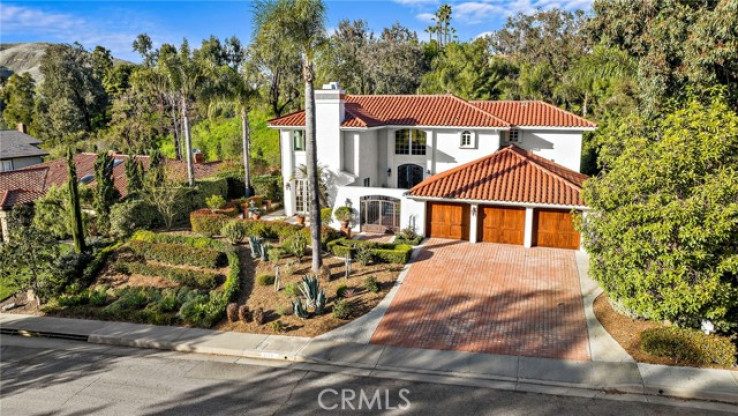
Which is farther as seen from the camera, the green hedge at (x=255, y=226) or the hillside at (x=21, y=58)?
the hillside at (x=21, y=58)

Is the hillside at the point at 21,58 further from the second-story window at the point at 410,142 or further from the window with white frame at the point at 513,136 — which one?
the window with white frame at the point at 513,136

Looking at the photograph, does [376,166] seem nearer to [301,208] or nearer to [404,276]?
[301,208]

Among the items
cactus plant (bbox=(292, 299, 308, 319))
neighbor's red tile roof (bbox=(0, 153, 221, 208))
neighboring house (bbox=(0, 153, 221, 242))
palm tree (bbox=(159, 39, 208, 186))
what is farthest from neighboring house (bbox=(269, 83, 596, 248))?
neighboring house (bbox=(0, 153, 221, 242))

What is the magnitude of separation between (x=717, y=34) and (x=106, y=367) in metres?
23.2

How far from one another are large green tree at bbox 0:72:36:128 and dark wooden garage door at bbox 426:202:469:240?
71.2 meters

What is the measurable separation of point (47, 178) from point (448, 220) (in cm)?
3071

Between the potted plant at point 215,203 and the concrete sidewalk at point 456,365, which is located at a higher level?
the potted plant at point 215,203

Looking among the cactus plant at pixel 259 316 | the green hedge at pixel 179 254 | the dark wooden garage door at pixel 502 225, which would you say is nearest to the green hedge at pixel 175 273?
the green hedge at pixel 179 254

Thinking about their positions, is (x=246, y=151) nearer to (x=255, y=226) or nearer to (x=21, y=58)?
(x=255, y=226)

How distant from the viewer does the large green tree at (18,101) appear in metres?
74.6

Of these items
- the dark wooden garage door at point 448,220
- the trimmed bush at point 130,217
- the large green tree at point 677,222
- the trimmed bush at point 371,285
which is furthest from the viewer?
the trimmed bush at point 130,217

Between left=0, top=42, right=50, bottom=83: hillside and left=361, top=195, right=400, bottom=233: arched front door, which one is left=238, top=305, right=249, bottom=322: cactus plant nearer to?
left=361, top=195, right=400, bottom=233: arched front door

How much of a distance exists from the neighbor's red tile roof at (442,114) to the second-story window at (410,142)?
2.52ft

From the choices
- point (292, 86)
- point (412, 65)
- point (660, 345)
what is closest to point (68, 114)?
point (292, 86)
